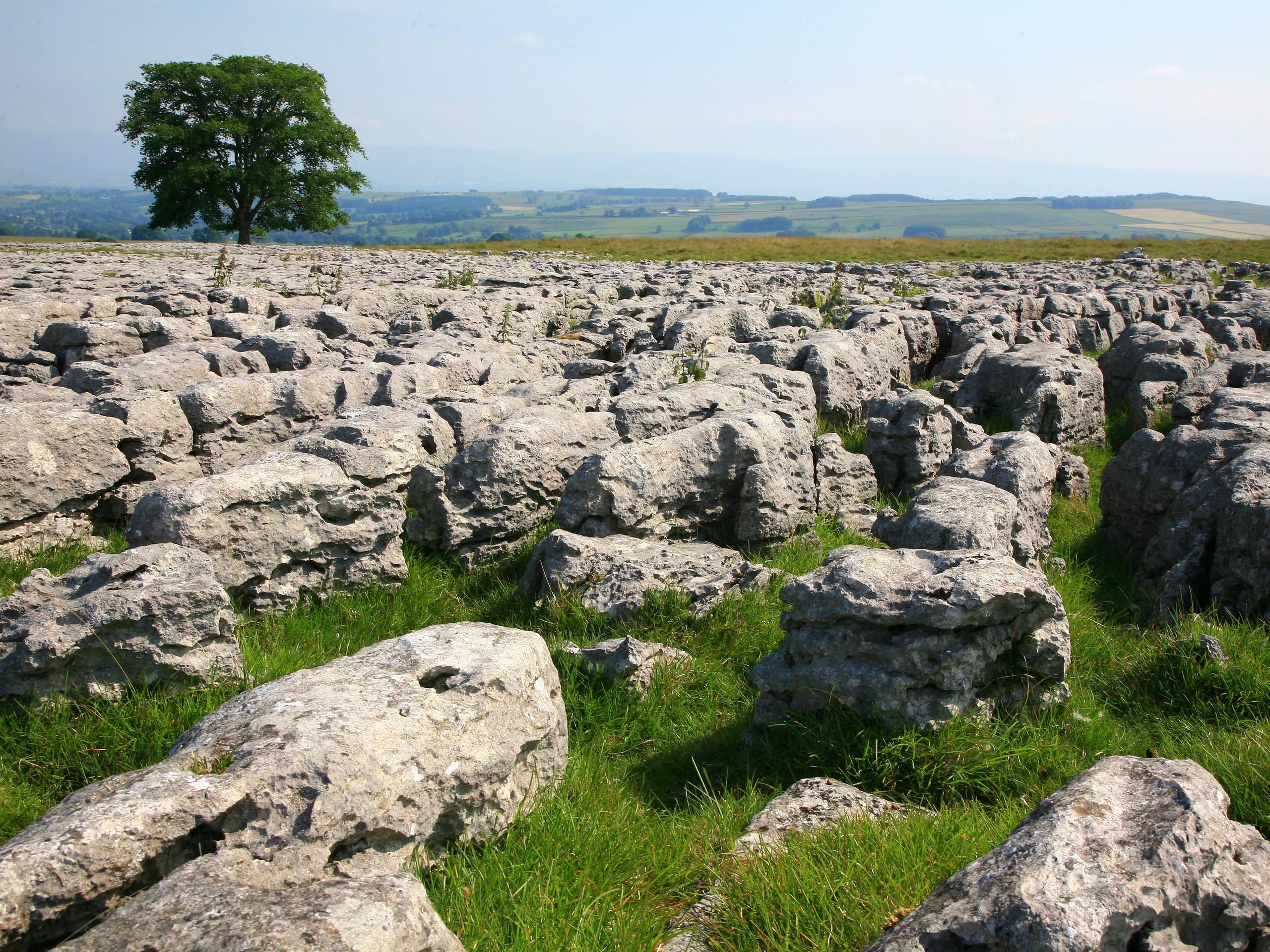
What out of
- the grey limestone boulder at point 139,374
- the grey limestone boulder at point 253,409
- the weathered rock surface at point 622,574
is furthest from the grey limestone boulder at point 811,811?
the grey limestone boulder at point 139,374

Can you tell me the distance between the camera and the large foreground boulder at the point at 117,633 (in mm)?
4723

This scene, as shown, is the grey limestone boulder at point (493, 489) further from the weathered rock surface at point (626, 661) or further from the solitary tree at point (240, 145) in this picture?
the solitary tree at point (240, 145)

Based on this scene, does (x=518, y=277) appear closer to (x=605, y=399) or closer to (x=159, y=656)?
(x=605, y=399)

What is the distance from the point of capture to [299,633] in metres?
6.11

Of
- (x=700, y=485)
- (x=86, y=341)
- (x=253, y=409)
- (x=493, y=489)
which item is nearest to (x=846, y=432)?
(x=700, y=485)

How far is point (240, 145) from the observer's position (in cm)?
5534

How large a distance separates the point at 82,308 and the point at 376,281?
7866 millimetres

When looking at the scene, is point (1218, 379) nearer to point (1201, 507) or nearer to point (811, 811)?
point (1201, 507)

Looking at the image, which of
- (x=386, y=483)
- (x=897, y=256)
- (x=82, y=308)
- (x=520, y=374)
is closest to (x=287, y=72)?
(x=897, y=256)

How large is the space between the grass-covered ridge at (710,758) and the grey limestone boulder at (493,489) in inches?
15.3

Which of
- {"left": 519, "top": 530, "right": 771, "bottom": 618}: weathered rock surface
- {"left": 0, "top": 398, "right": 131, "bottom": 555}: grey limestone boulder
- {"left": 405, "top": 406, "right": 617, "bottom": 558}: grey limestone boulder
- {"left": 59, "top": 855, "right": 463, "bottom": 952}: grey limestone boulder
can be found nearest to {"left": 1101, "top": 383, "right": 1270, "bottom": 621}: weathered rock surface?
{"left": 519, "top": 530, "right": 771, "bottom": 618}: weathered rock surface

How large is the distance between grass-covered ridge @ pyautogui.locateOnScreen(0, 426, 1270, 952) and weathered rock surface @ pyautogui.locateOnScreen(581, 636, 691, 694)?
0.32 ft

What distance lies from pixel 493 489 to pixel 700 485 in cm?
190

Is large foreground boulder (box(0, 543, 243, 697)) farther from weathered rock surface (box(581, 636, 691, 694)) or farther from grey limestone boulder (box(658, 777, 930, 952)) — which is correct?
grey limestone boulder (box(658, 777, 930, 952))
